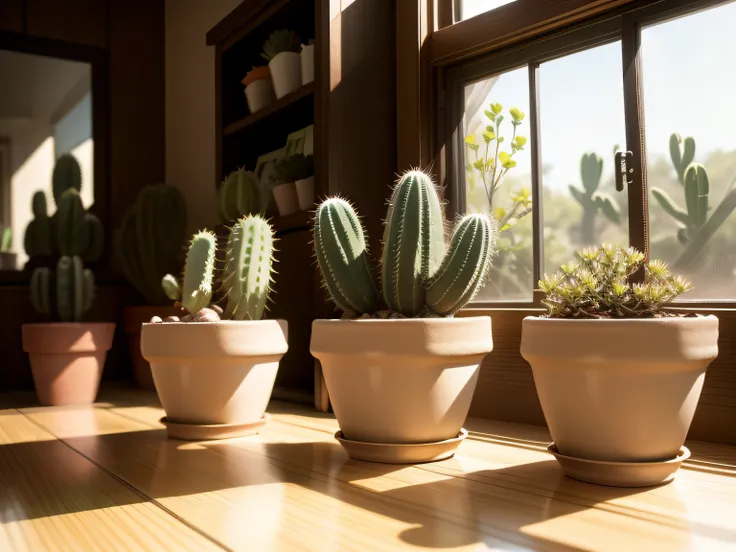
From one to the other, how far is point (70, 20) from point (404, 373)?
222cm

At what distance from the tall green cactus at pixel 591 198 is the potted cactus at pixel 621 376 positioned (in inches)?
16.1


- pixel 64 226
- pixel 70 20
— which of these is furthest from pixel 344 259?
pixel 70 20

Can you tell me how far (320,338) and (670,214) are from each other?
0.65 m

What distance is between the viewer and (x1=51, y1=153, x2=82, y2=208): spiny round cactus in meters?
2.27

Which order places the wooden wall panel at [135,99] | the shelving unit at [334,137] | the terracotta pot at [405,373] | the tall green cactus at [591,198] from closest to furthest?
the terracotta pot at [405,373] < the tall green cactus at [591,198] < the shelving unit at [334,137] < the wooden wall panel at [135,99]

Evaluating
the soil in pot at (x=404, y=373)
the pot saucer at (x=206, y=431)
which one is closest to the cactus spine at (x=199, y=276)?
the pot saucer at (x=206, y=431)

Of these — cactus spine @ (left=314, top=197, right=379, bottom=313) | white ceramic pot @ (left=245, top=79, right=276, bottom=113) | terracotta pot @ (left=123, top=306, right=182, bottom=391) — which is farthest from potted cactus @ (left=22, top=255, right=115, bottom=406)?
cactus spine @ (left=314, top=197, right=379, bottom=313)

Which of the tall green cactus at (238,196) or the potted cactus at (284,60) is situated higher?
the potted cactus at (284,60)

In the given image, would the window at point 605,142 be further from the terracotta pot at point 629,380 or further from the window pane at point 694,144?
the terracotta pot at point 629,380

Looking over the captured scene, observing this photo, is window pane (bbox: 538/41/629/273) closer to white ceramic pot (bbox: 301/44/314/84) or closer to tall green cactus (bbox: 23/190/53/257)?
white ceramic pot (bbox: 301/44/314/84)

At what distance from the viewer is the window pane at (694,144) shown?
1080 mm

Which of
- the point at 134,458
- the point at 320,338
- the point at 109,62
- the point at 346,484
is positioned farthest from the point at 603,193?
the point at 109,62

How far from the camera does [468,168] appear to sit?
1.47m

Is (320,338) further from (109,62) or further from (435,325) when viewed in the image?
(109,62)
